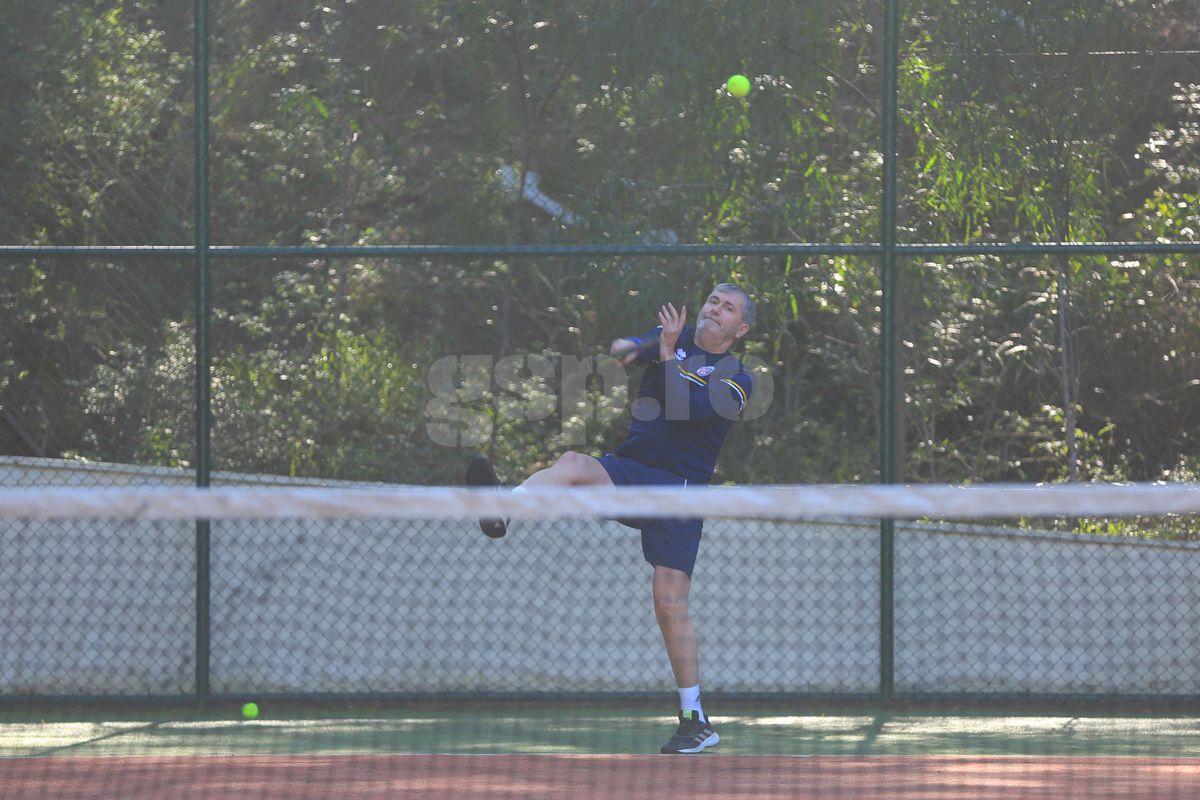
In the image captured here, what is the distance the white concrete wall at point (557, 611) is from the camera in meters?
6.37

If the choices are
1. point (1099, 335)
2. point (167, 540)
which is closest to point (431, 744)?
point (167, 540)

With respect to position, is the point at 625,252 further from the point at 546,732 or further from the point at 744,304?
the point at 546,732

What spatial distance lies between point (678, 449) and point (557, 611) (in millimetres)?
1655

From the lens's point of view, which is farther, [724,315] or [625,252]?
[625,252]

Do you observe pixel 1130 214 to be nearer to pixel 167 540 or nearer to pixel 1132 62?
pixel 1132 62

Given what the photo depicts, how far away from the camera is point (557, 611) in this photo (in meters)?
6.46

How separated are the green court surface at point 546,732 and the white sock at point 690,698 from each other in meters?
0.36

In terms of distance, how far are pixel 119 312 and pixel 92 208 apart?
461mm

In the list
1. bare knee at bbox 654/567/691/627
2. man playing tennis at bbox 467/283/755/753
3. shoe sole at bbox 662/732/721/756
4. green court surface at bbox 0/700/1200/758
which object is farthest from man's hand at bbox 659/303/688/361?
green court surface at bbox 0/700/1200/758

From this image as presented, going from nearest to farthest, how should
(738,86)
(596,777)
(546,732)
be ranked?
(596,777) < (546,732) < (738,86)

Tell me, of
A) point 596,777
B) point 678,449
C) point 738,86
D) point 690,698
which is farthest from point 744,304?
point 738,86

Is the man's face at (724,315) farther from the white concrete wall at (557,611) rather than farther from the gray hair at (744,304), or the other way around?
the white concrete wall at (557,611)

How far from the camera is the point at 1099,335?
7.08m

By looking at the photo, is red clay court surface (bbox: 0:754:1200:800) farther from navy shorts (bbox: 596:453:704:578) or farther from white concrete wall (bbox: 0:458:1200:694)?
white concrete wall (bbox: 0:458:1200:694)
